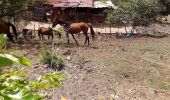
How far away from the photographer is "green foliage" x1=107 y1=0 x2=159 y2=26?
28.5 meters

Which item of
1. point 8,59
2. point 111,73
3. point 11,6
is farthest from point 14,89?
point 11,6

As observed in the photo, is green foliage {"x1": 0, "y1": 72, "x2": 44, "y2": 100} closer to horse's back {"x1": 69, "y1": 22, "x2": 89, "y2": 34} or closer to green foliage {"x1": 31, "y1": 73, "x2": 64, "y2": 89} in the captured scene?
green foliage {"x1": 31, "y1": 73, "x2": 64, "y2": 89}

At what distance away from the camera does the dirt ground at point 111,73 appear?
434 inches

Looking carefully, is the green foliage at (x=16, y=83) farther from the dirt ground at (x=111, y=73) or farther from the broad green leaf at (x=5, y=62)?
the dirt ground at (x=111, y=73)

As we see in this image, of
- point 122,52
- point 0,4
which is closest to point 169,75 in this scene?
point 122,52

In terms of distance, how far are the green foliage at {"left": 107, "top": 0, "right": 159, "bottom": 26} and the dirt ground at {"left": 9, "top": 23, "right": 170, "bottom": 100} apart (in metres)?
9.83

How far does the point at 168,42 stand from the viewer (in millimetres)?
24000

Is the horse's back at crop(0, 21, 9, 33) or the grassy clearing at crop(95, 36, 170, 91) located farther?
the horse's back at crop(0, 21, 9, 33)

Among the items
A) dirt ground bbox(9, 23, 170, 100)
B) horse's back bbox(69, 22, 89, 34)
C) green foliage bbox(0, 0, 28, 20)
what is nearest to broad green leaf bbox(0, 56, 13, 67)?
dirt ground bbox(9, 23, 170, 100)

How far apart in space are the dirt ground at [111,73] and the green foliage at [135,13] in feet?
32.2

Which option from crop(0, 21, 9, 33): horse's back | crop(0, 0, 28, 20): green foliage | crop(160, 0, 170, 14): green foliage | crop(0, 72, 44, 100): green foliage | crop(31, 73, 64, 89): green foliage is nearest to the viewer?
crop(0, 72, 44, 100): green foliage

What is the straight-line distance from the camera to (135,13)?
28.6 m

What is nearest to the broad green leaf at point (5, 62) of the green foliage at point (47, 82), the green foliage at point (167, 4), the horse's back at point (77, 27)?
the green foliage at point (47, 82)

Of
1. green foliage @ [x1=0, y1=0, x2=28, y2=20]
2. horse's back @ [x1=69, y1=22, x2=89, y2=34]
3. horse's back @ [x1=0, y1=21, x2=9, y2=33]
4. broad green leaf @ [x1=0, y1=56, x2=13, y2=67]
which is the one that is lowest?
horse's back @ [x1=69, y1=22, x2=89, y2=34]
